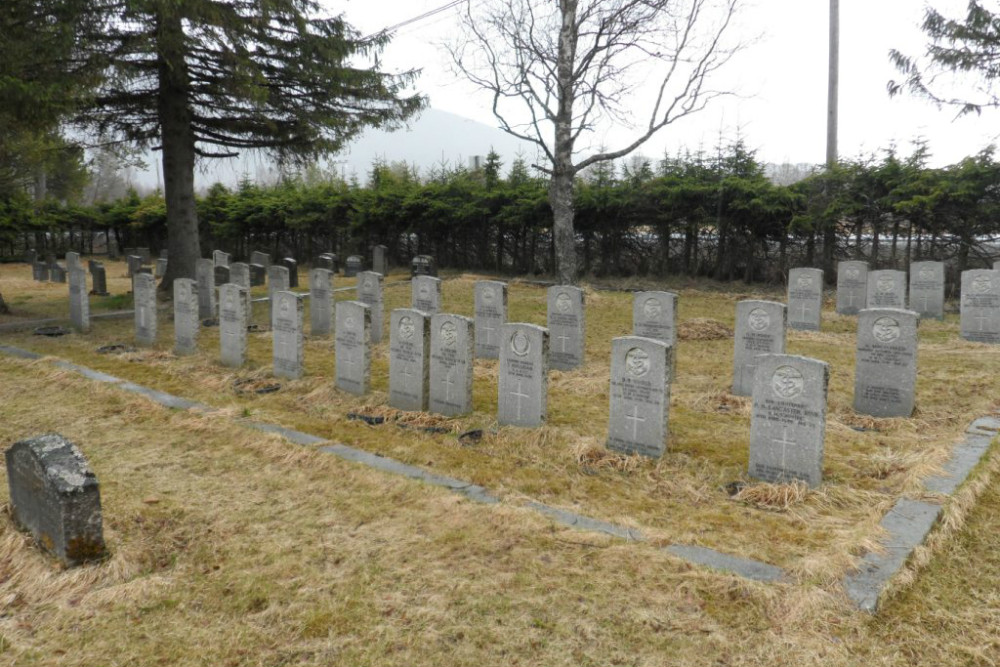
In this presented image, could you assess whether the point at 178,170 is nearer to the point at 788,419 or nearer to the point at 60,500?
the point at 60,500

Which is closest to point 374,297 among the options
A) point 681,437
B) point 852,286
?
point 681,437

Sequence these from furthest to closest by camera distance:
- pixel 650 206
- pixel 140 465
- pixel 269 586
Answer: pixel 650 206, pixel 140 465, pixel 269 586

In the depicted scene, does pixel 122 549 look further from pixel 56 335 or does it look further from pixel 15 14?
pixel 15 14

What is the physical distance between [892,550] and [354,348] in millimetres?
5717

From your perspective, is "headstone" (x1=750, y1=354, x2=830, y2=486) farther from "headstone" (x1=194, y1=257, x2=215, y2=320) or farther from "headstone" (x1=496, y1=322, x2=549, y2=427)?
"headstone" (x1=194, y1=257, x2=215, y2=320)

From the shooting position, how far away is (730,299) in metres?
16.7

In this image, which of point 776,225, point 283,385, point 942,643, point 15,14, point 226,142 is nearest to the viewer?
point 942,643

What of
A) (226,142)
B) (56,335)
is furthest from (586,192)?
(56,335)

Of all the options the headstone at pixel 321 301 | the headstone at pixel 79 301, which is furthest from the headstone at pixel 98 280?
the headstone at pixel 321 301

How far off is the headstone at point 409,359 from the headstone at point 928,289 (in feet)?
33.4

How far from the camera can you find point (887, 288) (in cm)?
1245

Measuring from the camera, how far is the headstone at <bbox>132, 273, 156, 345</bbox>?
1116cm

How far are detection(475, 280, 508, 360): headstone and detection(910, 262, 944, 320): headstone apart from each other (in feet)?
26.8

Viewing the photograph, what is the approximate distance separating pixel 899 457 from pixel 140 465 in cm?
615
